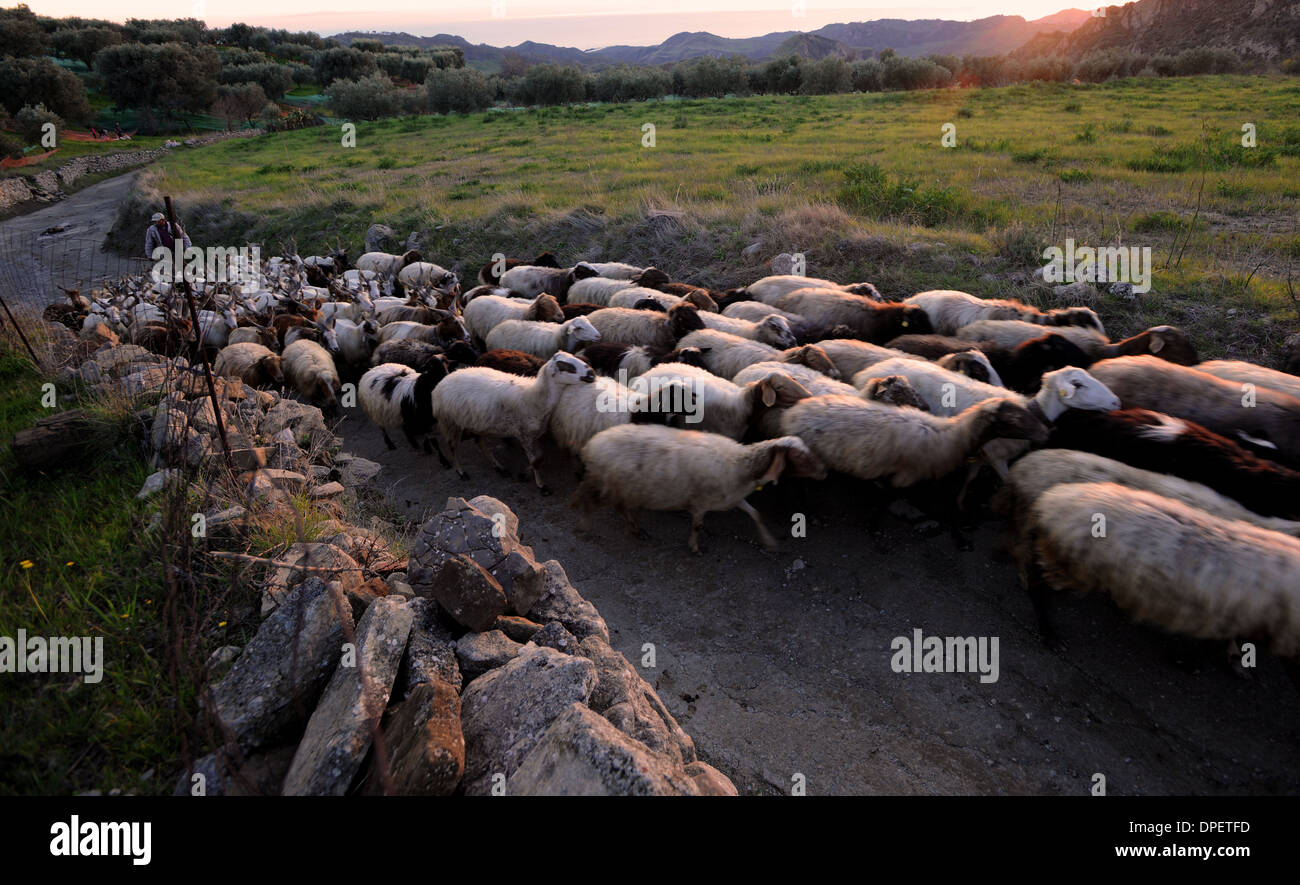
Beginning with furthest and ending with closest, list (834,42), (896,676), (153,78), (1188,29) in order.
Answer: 1. (834,42)
2. (1188,29)
3. (153,78)
4. (896,676)

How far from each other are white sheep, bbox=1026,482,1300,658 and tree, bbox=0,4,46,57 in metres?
71.0

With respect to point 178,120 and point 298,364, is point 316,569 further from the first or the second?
point 178,120

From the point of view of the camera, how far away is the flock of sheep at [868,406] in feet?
14.5

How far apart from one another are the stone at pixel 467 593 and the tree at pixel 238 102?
60.1 meters

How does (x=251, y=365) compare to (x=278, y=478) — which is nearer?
(x=278, y=478)

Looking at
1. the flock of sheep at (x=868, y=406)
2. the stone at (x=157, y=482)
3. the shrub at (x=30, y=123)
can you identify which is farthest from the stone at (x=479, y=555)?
the shrub at (x=30, y=123)

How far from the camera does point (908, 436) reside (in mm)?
5977

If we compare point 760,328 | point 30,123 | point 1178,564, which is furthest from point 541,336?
point 30,123

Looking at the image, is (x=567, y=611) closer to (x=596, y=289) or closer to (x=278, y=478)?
(x=278, y=478)

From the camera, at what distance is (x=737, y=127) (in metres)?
27.5

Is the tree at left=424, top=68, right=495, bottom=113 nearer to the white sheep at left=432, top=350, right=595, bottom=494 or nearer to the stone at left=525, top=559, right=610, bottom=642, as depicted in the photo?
the white sheep at left=432, top=350, right=595, bottom=494

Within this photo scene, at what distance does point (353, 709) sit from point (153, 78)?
61787 millimetres
